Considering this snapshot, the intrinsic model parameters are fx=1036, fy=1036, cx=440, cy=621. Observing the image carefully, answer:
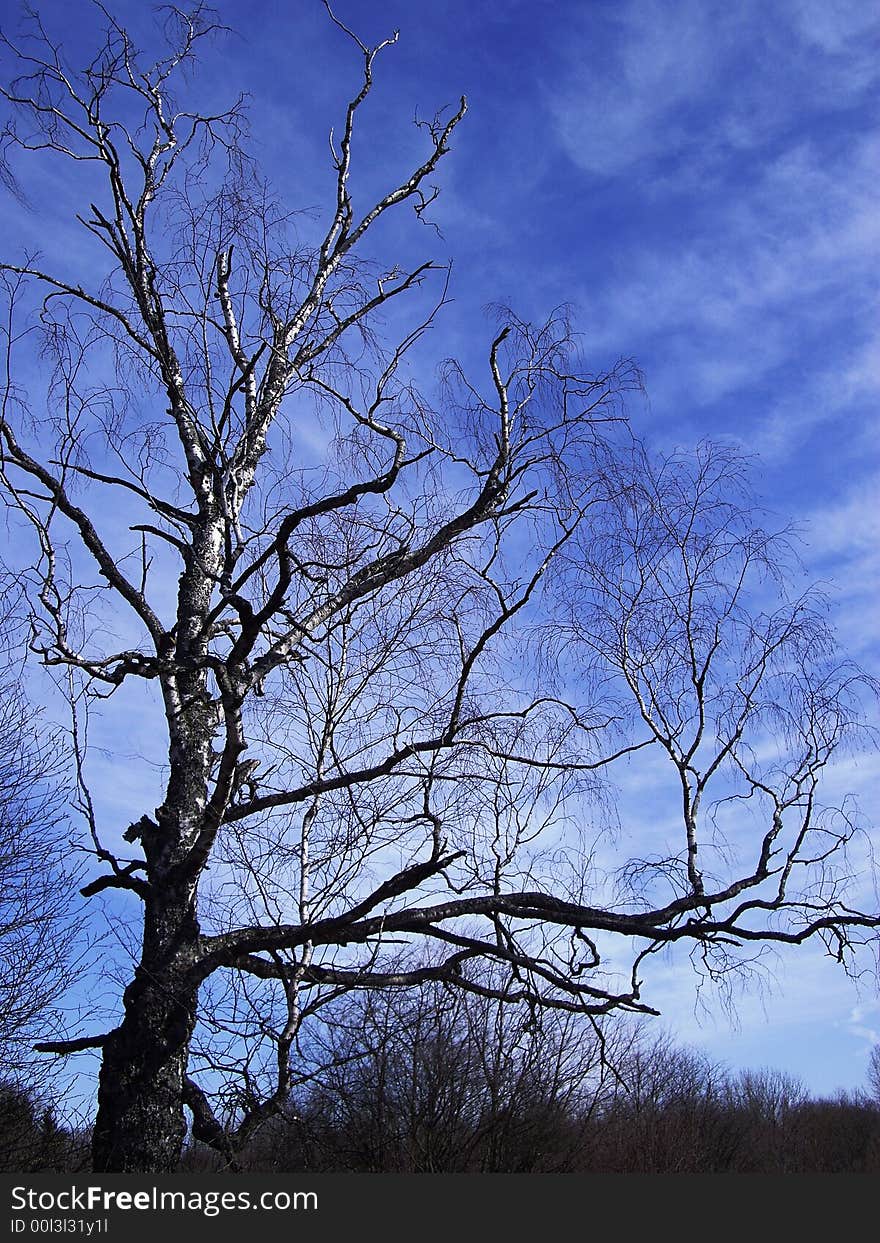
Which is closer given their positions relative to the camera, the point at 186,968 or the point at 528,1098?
the point at 186,968

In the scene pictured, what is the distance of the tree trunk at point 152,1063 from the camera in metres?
6.44

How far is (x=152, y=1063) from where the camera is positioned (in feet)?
21.7

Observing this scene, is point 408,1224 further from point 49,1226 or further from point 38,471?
point 38,471

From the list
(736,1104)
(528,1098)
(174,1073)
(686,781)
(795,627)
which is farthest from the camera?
(736,1104)

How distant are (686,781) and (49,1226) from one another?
4955 millimetres

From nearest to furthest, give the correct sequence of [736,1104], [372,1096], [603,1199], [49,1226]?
[49,1226]
[603,1199]
[372,1096]
[736,1104]

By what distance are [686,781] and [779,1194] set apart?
2.76 metres

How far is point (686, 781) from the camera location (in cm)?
775

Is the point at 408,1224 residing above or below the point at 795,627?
below

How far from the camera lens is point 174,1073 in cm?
666

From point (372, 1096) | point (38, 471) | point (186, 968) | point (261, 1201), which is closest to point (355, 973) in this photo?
point (186, 968)

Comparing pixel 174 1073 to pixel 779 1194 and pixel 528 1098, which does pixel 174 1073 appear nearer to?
pixel 779 1194

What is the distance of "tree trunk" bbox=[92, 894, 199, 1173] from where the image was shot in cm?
644

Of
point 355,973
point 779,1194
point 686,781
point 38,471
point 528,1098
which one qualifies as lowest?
point 779,1194
